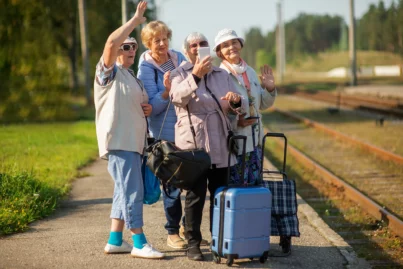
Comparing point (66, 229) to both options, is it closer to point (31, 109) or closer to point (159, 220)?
point (159, 220)

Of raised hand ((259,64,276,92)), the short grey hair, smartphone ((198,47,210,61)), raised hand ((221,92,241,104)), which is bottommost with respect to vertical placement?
raised hand ((221,92,241,104))

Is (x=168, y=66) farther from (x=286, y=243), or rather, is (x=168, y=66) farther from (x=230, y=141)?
(x=286, y=243)

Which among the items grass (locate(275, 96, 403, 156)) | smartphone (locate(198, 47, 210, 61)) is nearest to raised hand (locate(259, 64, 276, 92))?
smartphone (locate(198, 47, 210, 61))

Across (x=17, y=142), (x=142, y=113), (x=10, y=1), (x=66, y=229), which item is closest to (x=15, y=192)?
(x=66, y=229)

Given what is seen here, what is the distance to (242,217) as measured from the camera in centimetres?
609

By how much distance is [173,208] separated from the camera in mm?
6840

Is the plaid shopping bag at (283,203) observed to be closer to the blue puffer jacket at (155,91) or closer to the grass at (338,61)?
the blue puffer jacket at (155,91)

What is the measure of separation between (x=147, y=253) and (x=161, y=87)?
1493 mm

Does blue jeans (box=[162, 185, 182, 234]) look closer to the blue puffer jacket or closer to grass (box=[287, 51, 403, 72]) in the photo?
the blue puffer jacket

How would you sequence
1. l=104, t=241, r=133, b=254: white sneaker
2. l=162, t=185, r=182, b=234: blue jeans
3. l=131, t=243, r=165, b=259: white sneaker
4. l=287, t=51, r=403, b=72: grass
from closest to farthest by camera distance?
l=131, t=243, r=165, b=259: white sneaker, l=104, t=241, r=133, b=254: white sneaker, l=162, t=185, r=182, b=234: blue jeans, l=287, t=51, r=403, b=72: grass

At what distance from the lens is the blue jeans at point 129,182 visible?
20.7 feet

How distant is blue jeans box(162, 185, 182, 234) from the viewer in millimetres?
6809

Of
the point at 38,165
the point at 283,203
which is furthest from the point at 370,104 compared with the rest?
the point at 283,203

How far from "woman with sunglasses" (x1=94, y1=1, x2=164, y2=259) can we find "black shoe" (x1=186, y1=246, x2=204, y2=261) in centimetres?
25
